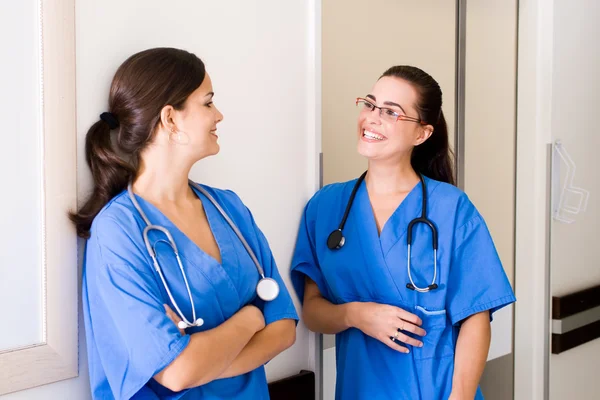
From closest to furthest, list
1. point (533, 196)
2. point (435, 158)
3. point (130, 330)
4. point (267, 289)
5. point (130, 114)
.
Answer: point (130, 330) → point (130, 114) → point (267, 289) → point (435, 158) → point (533, 196)

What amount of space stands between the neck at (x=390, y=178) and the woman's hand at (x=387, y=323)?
0.31 m

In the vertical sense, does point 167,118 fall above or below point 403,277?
above

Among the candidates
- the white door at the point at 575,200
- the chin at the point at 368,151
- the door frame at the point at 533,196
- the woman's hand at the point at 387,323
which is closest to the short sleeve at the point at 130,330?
the woman's hand at the point at 387,323

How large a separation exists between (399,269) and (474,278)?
0.63 feet

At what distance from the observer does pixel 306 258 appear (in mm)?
1657

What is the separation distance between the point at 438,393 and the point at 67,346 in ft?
2.91

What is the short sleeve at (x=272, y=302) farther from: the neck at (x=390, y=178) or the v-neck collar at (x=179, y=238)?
the neck at (x=390, y=178)

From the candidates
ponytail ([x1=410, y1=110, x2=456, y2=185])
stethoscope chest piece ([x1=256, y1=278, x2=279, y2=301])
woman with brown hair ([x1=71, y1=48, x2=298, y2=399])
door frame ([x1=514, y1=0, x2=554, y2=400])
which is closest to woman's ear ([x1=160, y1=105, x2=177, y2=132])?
woman with brown hair ([x1=71, y1=48, x2=298, y2=399])

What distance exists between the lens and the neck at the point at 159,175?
47.2 inches

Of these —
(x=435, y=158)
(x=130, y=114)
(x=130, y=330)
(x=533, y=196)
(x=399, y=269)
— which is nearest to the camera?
(x=130, y=330)

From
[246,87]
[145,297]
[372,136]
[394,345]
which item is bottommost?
[394,345]

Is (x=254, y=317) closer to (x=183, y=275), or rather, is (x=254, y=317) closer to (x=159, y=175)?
Answer: (x=183, y=275)

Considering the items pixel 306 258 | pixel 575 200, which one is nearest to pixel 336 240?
pixel 306 258

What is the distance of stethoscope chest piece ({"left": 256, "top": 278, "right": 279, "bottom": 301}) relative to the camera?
130 centimetres
